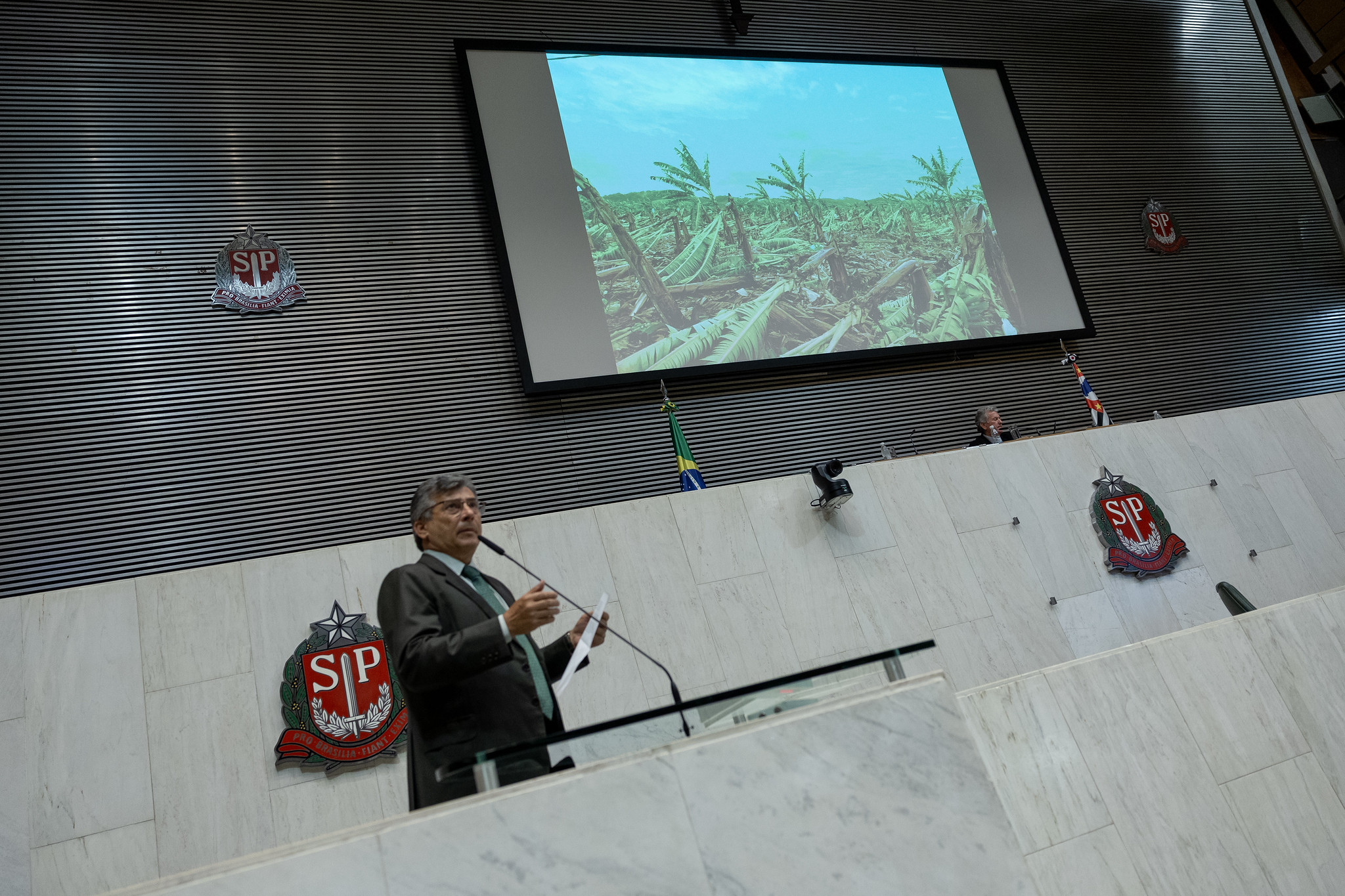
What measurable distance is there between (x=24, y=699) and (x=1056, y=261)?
22.6 feet

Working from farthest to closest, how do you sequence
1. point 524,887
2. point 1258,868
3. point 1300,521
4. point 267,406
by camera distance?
point 1300,521
point 267,406
point 1258,868
point 524,887

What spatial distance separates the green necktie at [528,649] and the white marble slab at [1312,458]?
5525 mm

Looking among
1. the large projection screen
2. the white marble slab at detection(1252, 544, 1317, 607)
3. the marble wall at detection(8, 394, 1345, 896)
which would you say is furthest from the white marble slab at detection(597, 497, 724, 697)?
the white marble slab at detection(1252, 544, 1317, 607)

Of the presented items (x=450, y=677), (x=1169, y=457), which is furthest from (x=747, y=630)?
(x=1169, y=457)

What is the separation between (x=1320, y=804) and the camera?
3.07 m

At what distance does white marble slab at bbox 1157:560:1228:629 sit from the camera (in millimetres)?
5293

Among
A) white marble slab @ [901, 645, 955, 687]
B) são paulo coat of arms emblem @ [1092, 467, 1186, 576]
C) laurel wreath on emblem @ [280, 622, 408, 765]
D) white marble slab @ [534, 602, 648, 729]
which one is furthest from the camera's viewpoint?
são paulo coat of arms emblem @ [1092, 467, 1186, 576]

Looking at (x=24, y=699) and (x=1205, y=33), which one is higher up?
(x=1205, y=33)

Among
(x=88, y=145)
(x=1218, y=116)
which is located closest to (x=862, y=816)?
(x=88, y=145)

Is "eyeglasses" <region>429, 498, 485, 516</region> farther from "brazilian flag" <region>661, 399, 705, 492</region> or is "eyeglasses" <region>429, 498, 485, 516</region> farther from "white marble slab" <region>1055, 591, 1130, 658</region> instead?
"white marble slab" <region>1055, 591, 1130, 658</region>

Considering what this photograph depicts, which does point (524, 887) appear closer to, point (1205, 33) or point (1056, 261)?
point (1056, 261)

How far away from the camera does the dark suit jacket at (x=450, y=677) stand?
2.01 metres

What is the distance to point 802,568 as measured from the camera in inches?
188

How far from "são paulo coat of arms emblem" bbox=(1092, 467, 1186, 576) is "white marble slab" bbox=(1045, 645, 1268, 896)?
7.53ft
